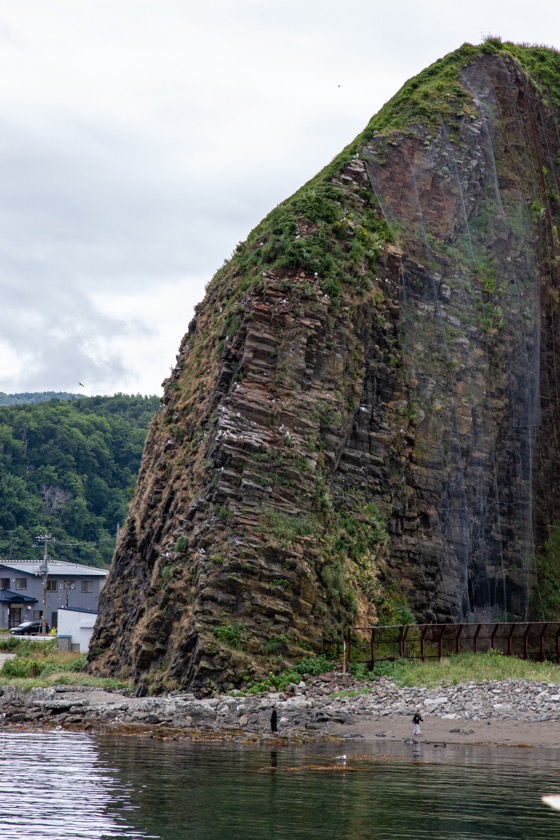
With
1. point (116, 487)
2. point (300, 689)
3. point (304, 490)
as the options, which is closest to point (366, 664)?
point (300, 689)

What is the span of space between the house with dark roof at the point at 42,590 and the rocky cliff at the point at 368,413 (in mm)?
43417

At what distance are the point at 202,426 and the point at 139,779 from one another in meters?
24.9

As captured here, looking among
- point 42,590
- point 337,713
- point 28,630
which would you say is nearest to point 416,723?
point 337,713

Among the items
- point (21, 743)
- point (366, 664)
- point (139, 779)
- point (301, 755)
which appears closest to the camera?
point (139, 779)

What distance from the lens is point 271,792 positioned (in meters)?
27.4

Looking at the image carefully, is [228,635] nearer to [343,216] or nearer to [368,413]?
[368,413]

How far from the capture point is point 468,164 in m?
63.7

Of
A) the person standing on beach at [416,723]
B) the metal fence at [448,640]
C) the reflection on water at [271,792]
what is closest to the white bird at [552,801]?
the reflection on water at [271,792]

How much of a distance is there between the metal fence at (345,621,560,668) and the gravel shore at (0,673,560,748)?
111 inches

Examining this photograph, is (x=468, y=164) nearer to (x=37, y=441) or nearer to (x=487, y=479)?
(x=487, y=479)

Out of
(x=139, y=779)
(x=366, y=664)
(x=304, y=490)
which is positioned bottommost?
(x=139, y=779)

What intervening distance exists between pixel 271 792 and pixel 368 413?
2897cm

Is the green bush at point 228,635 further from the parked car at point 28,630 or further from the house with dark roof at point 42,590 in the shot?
the house with dark roof at point 42,590

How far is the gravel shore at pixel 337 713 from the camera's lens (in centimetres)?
3731
